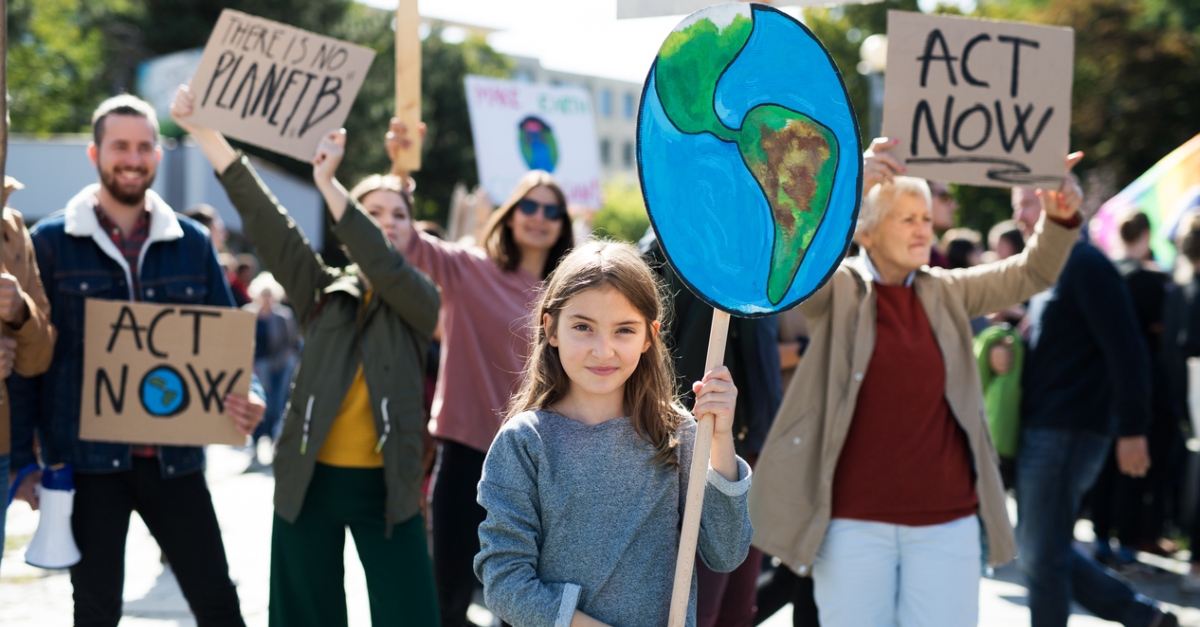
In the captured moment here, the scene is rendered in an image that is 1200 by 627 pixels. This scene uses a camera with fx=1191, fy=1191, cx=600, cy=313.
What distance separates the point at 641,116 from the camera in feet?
8.18

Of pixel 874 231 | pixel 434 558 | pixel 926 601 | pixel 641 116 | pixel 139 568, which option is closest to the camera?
pixel 641 116

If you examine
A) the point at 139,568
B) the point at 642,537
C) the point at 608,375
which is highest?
the point at 608,375

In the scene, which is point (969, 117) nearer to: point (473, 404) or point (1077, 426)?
point (1077, 426)

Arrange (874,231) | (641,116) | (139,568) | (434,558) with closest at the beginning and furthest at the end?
(641,116) < (874,231) < (434,558) < (139,568)

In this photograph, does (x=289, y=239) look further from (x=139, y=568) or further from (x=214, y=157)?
(x=139, y=568)

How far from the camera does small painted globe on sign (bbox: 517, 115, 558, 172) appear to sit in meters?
8.68

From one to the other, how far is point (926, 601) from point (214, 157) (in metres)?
2.65

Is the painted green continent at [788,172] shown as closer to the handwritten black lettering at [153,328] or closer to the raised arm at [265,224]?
the raised arm at [265,224]

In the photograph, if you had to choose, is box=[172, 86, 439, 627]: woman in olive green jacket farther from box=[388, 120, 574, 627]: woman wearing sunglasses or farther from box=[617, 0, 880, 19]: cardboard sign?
box=[617, 0, 880, 19]: cardboard sign

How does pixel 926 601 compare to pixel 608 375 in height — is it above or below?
below

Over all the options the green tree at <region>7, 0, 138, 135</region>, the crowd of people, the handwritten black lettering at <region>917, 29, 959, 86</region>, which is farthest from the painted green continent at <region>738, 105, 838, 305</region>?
the green tree at <region>7, 0, 138, 135</region>

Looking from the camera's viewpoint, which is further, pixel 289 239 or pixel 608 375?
pixel 289 239

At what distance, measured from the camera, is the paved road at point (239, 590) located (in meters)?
5.74

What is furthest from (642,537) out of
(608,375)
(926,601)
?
(926,601)
